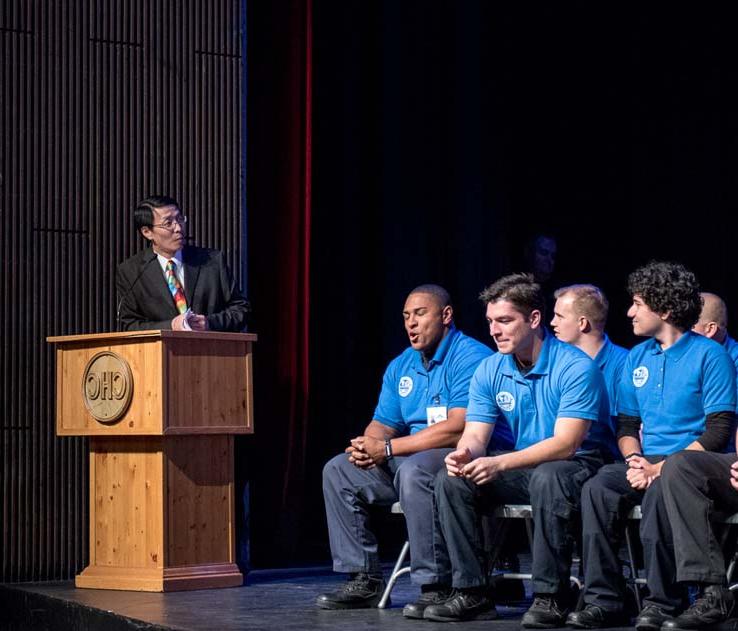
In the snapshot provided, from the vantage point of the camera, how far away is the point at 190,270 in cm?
518

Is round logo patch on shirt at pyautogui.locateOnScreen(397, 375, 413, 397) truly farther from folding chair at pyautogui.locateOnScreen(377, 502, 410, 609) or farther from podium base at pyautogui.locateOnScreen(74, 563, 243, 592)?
podium base at pyautogui.locateOnScreen(74, 563, 243, 592)

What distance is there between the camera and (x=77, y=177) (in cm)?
541

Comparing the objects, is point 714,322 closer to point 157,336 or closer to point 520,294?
point 520,294

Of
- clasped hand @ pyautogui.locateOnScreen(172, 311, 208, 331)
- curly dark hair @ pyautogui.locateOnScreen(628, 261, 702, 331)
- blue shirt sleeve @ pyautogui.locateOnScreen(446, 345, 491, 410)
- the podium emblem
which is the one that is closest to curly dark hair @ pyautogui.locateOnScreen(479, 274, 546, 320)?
curly dark hair @ pyautogui.locateOnScreen(628, 261, 702, 331)

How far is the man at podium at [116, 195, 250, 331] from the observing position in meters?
5.11

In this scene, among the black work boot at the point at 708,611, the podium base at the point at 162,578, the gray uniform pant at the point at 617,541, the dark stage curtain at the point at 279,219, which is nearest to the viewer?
the black work boot at the point at 708,611

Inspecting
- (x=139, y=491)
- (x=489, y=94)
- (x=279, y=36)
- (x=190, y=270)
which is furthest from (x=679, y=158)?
(x=139, y=491)

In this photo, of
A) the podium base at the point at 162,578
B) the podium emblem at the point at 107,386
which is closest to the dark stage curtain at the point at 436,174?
the podium base at the point at 162,578

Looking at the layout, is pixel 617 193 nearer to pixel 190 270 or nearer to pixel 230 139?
pixel 230 139

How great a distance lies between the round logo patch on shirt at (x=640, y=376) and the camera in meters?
3.78

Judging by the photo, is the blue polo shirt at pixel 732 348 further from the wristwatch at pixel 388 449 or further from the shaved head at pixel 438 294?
the wristwatch at pixel 388 449

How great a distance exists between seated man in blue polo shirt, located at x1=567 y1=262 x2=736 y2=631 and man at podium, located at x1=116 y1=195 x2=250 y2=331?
189 cm

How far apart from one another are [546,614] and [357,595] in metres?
0.87

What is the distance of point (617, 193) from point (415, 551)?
3.49 metres
